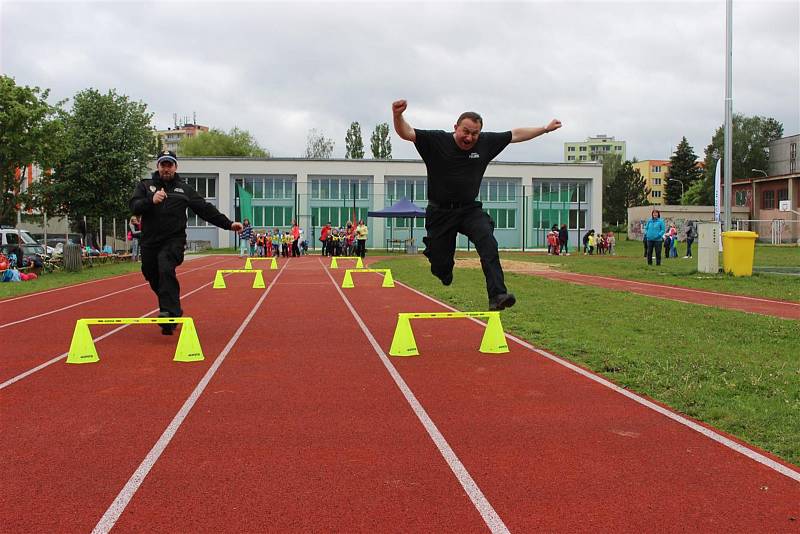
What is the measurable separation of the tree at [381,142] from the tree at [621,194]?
3486 cm

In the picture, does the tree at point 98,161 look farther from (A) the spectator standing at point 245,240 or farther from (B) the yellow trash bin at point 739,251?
(B) the yellow trash bin at point 739,251

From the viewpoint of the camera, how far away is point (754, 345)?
24.9 ft

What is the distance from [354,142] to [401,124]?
8174 cm

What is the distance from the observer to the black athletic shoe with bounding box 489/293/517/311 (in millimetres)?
6498

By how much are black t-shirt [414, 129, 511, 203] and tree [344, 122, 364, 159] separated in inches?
3157

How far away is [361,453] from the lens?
4160mm

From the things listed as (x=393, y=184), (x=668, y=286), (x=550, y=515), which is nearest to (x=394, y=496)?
(x=550, y=515)

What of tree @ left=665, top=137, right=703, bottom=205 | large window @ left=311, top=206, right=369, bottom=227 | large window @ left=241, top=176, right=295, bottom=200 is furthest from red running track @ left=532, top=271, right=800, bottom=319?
tree @ left=665, top=137, right=703, bottom=205

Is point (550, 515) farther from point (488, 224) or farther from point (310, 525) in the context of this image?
point (488, 224)

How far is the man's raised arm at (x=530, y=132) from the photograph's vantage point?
276 inches

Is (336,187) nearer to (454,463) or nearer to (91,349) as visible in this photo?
(91,349)

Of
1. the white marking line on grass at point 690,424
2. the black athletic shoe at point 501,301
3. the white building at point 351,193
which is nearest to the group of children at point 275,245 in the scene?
the white building at point 351,193

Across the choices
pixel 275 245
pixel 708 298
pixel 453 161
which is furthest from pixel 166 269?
pixel 275 245

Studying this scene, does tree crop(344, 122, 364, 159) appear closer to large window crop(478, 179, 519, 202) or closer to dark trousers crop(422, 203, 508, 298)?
large window crop(478, 179, 519, 202)
